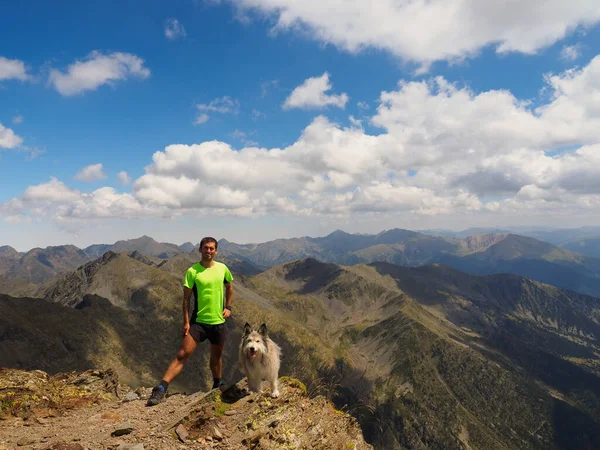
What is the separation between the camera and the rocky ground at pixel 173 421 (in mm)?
8391

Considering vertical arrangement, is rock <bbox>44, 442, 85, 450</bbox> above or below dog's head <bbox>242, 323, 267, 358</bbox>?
below

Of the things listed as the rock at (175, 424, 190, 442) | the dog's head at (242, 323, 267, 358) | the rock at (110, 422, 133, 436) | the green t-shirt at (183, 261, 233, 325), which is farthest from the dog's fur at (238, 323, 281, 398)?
the rock at (110, 422, 133, 436)

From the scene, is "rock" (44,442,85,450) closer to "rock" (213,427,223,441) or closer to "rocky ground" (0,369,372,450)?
"rocky ground" (0,369,372,450)

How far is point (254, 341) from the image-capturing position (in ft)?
36.4

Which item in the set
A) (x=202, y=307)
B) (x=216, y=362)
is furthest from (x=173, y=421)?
(x=202, y=307)

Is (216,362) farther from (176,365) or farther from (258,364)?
(258,364)

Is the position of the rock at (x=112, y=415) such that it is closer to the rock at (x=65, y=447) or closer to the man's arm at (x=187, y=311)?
the rock at (x=65, y=447)

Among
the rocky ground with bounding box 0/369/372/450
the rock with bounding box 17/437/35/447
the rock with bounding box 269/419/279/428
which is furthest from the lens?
the rock with bounding box 269/419/279/428

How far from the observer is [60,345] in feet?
504

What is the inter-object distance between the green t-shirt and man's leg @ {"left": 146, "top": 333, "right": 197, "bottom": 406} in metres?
0.79

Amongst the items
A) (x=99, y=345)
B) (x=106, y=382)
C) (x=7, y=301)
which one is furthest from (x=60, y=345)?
(x=106, y=382)

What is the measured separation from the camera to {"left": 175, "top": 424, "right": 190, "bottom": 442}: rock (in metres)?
8.30

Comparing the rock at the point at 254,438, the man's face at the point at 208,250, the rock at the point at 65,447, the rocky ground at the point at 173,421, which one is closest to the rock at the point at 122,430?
the rocky ground at the point at 173,421

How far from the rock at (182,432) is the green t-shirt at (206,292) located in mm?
3268
